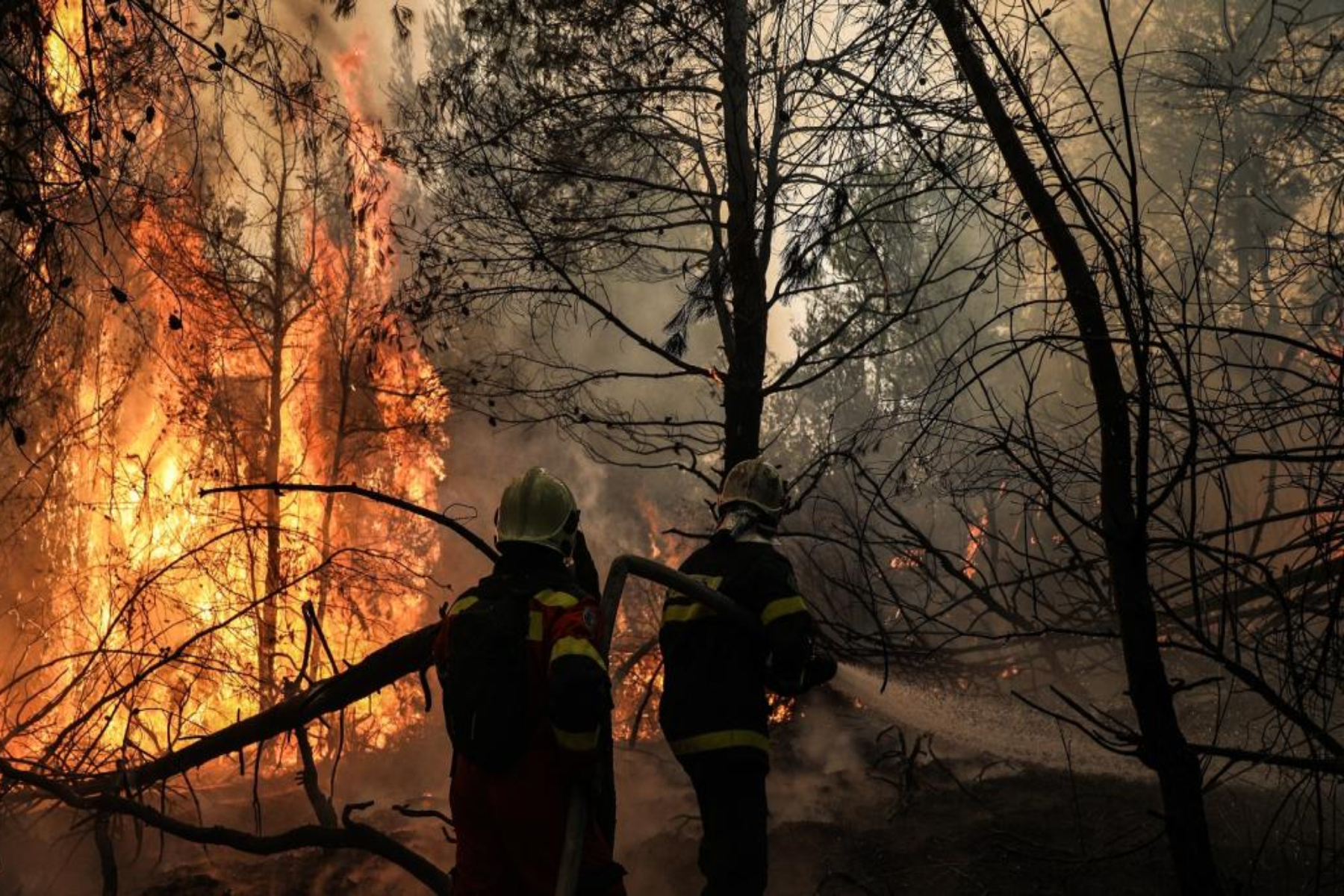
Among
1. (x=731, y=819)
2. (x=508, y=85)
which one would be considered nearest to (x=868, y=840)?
(x=731, y=819)

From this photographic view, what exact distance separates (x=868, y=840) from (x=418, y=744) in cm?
1500

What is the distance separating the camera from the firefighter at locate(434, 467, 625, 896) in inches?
126

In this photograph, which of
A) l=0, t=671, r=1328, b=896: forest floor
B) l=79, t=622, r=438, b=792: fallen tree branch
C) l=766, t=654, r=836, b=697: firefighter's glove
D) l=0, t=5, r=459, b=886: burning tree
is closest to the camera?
l=79, t=622, r=438, b=792: fallen tree branch

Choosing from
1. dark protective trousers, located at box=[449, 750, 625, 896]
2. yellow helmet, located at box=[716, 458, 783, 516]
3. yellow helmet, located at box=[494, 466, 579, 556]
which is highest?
yellow helmet, located at box=[716, 458, 783, 516]

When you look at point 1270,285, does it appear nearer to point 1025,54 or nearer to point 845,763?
point 1025,54

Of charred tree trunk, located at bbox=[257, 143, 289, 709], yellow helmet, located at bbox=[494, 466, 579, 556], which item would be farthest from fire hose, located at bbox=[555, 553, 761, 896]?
charred tree trunk, located at bbox=[257, 143, 289, 709]

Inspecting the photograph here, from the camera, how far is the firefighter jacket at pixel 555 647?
3.12 m

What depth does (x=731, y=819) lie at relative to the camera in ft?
14.5

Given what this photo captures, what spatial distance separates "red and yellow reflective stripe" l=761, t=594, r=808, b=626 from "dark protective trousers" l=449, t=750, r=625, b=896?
124 centimetres

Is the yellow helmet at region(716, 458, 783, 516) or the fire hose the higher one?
the yellow helmet at region(716, 458, 783, 516)

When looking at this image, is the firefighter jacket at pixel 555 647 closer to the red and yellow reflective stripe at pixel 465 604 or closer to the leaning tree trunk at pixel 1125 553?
the red and yellow reflective stripe at pixel 465 604

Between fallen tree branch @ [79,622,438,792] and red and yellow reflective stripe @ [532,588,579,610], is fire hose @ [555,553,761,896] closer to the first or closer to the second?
red and yellow reflective stripe @ [532,588,579,610]

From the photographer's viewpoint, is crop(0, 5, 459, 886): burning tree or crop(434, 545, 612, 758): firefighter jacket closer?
crop(434, 545, 612, 758): firefighter jacket

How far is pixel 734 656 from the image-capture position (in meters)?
4.51
